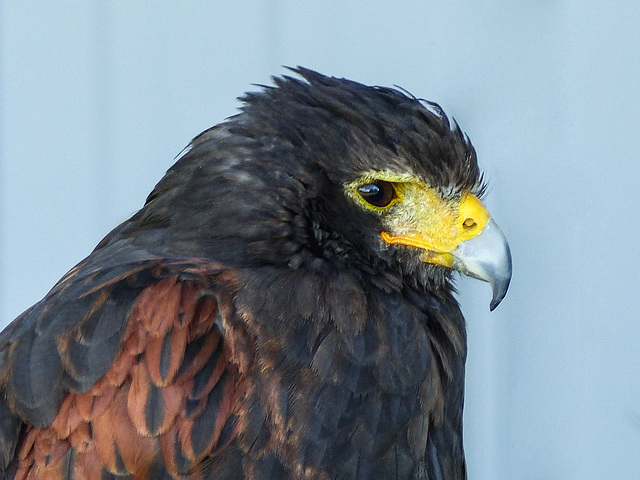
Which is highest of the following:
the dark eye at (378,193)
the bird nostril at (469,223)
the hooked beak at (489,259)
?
A: the dark eye at (378,193)

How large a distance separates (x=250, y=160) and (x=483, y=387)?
3.99 feet

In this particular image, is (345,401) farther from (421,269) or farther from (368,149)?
(368,149)

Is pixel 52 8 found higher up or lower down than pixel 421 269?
higher up

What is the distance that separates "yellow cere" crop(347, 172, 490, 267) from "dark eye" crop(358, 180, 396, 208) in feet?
0.04

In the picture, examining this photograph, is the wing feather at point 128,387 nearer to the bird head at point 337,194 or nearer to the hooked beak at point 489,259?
the bird head at point 337,194

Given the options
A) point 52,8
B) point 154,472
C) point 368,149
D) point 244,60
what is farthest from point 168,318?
Result: point 52,8

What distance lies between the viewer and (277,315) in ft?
5.06

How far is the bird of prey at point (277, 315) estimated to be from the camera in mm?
1454

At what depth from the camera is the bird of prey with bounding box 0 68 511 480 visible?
4.77ft

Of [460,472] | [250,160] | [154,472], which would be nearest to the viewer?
[154,472]

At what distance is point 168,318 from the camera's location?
4.83 ft

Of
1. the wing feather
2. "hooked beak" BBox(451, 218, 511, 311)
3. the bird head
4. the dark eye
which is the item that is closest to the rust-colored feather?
the wing feather

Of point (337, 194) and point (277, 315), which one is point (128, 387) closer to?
point (277, 315)

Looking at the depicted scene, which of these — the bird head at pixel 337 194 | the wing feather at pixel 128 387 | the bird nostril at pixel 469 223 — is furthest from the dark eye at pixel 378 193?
the wing feather at pixel 128 387
